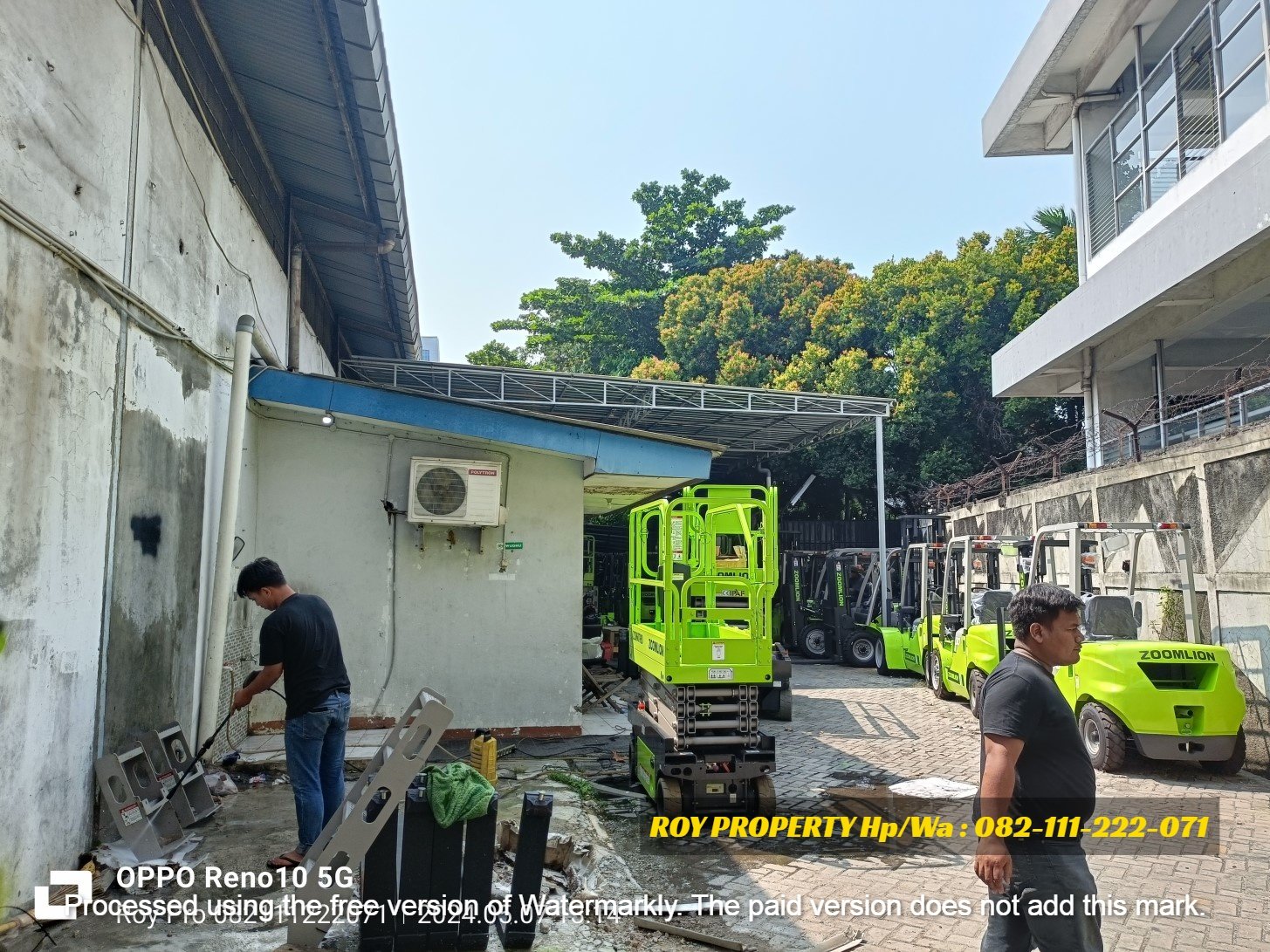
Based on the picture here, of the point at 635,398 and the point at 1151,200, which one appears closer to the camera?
the point at 1151,200

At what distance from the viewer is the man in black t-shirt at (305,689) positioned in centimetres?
486

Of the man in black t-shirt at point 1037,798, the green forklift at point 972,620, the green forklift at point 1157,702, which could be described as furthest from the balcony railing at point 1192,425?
the man in black t-shirt at point 1037,798

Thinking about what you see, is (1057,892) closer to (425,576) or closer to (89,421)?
(89,421)

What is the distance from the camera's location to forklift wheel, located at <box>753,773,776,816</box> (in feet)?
22.0

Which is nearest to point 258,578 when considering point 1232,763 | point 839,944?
point 839,944

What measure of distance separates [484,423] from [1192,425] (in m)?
9.98

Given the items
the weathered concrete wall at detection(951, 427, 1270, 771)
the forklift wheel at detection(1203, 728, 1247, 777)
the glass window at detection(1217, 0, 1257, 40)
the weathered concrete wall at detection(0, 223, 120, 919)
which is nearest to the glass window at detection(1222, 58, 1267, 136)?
the glass window at detection(1217, 0, 1257, 40)

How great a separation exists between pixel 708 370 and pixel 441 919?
73.4 feet

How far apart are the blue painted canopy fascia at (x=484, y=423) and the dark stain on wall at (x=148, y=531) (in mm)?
2396

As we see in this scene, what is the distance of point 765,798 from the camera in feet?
22.0

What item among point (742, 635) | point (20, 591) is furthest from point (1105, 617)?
point (20, 591)

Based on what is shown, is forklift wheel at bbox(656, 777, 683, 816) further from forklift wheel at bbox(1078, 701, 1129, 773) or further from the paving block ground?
forklift wheel at bbox(1078, 701, 1129, 773)

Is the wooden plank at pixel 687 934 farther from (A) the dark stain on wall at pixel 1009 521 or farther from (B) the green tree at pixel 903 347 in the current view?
(B) the green tree at pixel 903 347

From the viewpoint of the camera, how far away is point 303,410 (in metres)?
8.28
